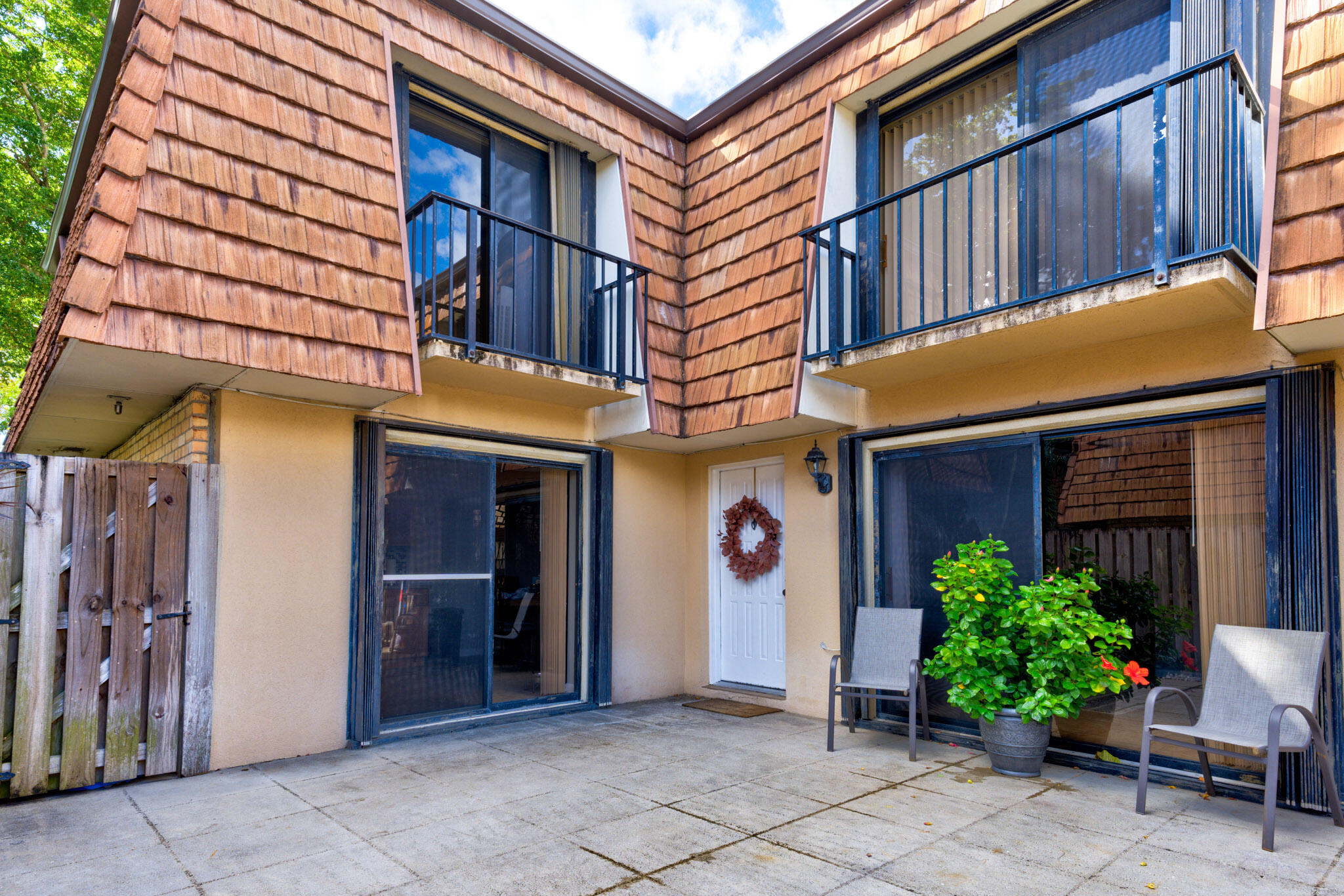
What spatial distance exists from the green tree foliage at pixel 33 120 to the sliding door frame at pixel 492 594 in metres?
7.85

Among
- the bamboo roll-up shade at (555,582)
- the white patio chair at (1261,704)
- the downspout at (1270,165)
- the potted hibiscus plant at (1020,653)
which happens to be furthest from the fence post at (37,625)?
the downspout at (1270,165)

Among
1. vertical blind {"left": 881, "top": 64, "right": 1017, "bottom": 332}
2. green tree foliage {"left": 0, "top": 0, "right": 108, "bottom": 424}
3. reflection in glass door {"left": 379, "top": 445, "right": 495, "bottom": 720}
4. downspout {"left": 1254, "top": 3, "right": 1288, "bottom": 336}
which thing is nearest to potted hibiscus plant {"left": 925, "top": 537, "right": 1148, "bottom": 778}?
downspout {"left": 1254, "top": 3, "right": 1288, "bottom": 336}

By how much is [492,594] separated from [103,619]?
238 centimetres

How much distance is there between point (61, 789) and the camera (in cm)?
401

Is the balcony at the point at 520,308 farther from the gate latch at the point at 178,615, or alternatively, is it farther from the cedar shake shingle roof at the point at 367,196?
the gate latch at the point at 178,615

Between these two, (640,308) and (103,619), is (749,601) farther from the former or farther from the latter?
(103,619)

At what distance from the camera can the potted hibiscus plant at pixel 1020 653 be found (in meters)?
4.19

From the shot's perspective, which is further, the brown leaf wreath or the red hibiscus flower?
the brown leaf wreath

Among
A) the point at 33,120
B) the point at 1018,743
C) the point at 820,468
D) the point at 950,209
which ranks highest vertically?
the point at 33,120

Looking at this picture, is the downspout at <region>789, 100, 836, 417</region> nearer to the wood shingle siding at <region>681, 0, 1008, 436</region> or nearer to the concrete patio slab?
the wood shingle siding at <region>681, 0, 1008, 436</region>

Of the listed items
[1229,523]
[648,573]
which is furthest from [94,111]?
[1229,523]

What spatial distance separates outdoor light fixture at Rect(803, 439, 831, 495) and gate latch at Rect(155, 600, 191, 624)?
423 cm

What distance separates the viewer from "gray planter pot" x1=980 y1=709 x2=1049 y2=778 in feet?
14.3

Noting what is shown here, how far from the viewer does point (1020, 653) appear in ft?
15.0
